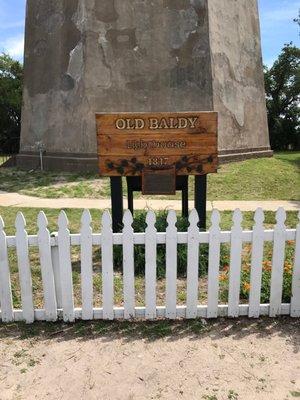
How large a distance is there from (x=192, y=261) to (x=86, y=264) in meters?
1.00

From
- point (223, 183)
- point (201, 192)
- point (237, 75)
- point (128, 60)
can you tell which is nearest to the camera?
point (201, 192)

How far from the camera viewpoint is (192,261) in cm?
388

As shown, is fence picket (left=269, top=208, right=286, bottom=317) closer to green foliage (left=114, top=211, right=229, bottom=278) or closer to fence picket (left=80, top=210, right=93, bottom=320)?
green foliage (left=114, top=211, right=229, bottom=278)

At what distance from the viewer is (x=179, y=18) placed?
1437 centimetres

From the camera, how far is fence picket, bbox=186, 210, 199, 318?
3844 millimetres

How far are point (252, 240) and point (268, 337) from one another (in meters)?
0.88

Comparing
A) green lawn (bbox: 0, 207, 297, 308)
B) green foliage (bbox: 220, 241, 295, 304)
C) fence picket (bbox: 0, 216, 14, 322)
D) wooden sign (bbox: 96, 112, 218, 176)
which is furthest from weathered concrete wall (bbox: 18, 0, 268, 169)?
fence picket (bbox: 0, 216, 14, 322)

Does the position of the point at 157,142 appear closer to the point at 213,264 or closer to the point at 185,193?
the point at 185,193

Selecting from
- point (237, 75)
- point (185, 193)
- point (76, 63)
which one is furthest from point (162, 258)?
point (237, 75)

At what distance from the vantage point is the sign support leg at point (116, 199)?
5.84 m

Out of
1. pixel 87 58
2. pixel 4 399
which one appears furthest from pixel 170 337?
pixel 87 58

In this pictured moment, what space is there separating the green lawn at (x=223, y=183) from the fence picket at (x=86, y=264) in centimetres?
687

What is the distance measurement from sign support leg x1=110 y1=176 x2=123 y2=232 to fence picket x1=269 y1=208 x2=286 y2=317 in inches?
101

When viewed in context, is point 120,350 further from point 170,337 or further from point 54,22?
point 54,22
